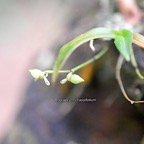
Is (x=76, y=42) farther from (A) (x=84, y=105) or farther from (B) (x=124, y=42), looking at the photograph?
(A) (x=84, y=105)

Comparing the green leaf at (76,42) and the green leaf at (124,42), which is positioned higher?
the green leaf at (76,42)

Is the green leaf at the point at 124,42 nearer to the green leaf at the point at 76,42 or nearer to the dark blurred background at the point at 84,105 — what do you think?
A: the green leaf at the point at 76,42

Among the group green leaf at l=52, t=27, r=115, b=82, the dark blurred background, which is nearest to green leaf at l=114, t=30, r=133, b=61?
green leaf at l=52, t=27, r=115, b=82

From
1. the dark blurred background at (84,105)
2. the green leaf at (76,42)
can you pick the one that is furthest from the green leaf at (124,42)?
the dark blurred background at (84,105)

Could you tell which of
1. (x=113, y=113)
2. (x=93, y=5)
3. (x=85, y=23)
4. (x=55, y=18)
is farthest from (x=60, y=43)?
(x=55, y=18)

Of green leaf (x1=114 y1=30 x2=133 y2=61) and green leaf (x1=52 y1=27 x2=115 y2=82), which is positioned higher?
green leaf (x1=52 y1=27 x2=115 y2=82)

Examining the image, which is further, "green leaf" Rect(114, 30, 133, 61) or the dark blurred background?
the dark blurred background

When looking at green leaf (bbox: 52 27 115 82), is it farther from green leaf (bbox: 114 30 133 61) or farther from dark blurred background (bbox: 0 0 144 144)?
dark blurred background (bbox: 0 0 144 144)

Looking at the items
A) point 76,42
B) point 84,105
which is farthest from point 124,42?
point 84,105
